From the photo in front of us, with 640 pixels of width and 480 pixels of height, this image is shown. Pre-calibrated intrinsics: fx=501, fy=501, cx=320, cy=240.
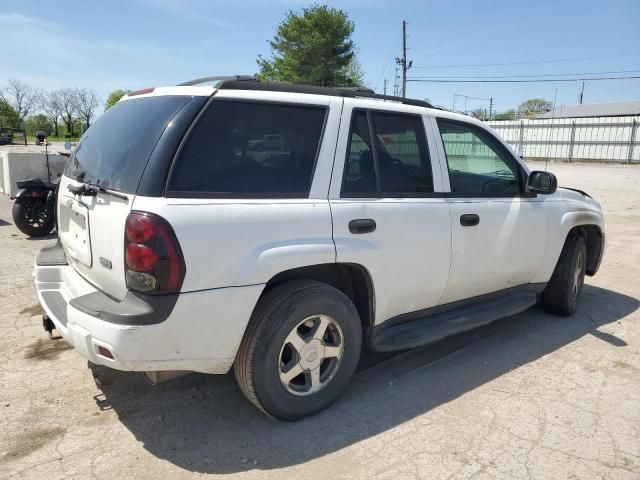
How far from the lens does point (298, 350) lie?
2.95 meters

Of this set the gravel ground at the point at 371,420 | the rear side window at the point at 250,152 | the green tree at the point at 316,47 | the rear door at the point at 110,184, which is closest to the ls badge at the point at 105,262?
the rear door at the point at 110,184

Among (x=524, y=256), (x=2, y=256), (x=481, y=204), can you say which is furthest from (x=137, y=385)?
(x=2, y=256)

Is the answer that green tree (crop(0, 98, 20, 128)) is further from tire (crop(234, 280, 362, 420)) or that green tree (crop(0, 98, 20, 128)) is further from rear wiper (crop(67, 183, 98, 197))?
tire (crop(234, 280, 362, 420))

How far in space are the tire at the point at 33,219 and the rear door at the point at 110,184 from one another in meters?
5.21

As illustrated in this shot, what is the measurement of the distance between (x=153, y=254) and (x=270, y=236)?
2.00 ft

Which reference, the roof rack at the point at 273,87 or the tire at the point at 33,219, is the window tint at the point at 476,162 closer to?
the roof rack at the point at 273,87

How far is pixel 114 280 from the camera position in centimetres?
260

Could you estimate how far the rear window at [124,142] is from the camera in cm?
263

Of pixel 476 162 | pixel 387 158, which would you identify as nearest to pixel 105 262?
pixel 387 158

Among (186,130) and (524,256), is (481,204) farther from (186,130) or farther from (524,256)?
(186,130)

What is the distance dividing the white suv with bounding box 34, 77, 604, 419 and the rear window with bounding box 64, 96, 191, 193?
1 centimetres

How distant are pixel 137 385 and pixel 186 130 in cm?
187

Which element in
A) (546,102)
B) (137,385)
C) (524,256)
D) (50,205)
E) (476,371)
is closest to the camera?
(137,385)

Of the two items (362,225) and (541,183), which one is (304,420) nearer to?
(362,225)
